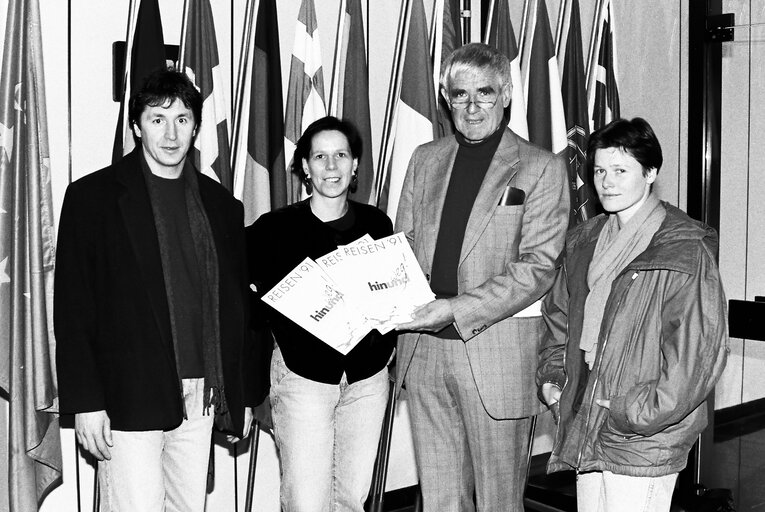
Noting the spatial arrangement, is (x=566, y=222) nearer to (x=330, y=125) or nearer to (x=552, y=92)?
(x=330, y=125)

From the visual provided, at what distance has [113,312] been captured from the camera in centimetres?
261

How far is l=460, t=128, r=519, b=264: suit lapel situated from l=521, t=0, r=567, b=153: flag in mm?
1566

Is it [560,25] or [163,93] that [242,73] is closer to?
[163,93]

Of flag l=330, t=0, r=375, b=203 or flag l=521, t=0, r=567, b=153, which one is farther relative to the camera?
flag l=521, t=0, r=567, b=153

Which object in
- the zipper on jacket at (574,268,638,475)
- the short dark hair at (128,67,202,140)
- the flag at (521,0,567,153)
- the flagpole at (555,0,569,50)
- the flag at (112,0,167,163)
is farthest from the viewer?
the flagpole at (555,0,569,50)

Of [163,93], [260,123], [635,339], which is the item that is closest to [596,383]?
[635,339]

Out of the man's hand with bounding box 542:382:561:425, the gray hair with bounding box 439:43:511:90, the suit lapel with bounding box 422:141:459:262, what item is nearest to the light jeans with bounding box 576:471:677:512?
the man's hand with bounding box 542:382:561:425

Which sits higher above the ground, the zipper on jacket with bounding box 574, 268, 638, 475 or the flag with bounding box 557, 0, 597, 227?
the flag with bounding box 557, 0, 597, 227

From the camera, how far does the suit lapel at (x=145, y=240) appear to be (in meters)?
2.62

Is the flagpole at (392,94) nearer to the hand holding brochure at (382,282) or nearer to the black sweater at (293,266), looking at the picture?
the black sweater at (293,266)

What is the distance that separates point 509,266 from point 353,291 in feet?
1.72

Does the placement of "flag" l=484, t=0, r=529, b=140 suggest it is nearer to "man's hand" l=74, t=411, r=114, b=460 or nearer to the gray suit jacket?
the gray suit jacket

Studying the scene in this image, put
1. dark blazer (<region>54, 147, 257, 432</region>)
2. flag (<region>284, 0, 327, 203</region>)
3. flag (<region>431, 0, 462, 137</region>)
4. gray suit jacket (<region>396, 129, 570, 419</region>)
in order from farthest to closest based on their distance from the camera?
flag (<region>431, 0, 462, 137</region>) → flag (<region>284, 0, 327, 203</region>) → gray suit jacket (<region>396, 129, 570, 419</region>) → dark blazer (<region>54, 147, 257, 432</region>)

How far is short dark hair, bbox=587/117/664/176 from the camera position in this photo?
2.51 metres
